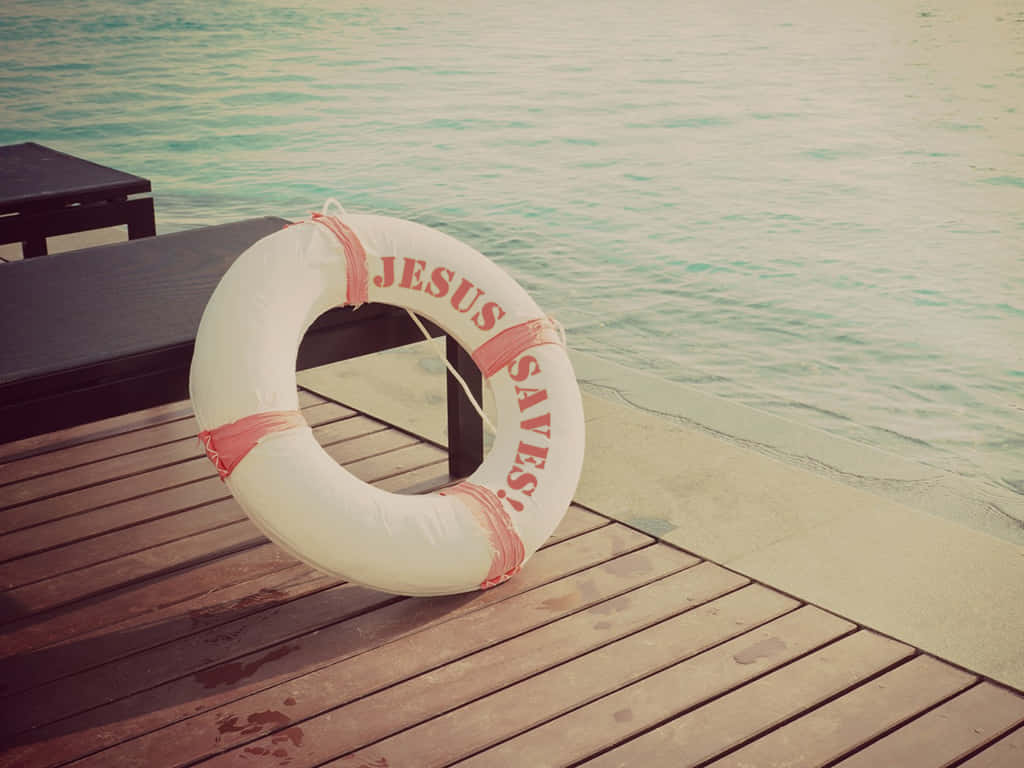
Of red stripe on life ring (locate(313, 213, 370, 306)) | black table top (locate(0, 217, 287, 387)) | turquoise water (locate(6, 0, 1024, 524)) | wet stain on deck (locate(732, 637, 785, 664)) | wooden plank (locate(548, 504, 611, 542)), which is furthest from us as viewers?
turquoise water (locate(6, 0, 1024, 524))

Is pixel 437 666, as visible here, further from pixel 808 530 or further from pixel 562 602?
pixel 808 530

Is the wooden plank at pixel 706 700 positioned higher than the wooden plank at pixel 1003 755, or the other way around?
the wooden plank at pixel 1003 755

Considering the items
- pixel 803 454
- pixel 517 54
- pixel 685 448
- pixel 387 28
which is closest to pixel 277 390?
pixel 685 448

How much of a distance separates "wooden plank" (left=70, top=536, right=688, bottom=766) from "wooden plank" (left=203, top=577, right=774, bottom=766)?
15 mm

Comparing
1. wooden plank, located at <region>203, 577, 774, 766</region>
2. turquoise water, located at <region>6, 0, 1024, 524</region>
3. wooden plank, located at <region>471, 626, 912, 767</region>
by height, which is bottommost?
turquoise water, located at <region>6, 0, 1024, 524</region>

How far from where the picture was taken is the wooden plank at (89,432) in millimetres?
2385

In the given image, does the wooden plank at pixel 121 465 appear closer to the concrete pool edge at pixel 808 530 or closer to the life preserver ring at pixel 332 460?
the concrete pool edge at pixel 808 530

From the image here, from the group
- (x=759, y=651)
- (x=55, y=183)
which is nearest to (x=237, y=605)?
(x=759, y=651)

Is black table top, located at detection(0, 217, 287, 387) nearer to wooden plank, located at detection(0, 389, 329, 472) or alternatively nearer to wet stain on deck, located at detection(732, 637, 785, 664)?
wooden plank, located at detection(0, 389, 329, 472)

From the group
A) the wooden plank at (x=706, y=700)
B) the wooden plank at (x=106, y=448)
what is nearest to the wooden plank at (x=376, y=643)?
the wooden plank at (x=706, y=700)

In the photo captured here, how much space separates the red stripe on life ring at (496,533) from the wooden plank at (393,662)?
2.3 inches

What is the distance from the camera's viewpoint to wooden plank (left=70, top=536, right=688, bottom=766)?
1.54 m

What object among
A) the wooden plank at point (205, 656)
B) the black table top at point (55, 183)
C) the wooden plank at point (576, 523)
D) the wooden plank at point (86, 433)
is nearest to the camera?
the wooden plank at point (205, 656)

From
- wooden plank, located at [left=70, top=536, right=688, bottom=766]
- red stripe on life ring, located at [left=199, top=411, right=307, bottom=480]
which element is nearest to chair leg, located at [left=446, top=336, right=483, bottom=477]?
wooden plank, located at [left=70, top=536, right=688, bottom=766]
